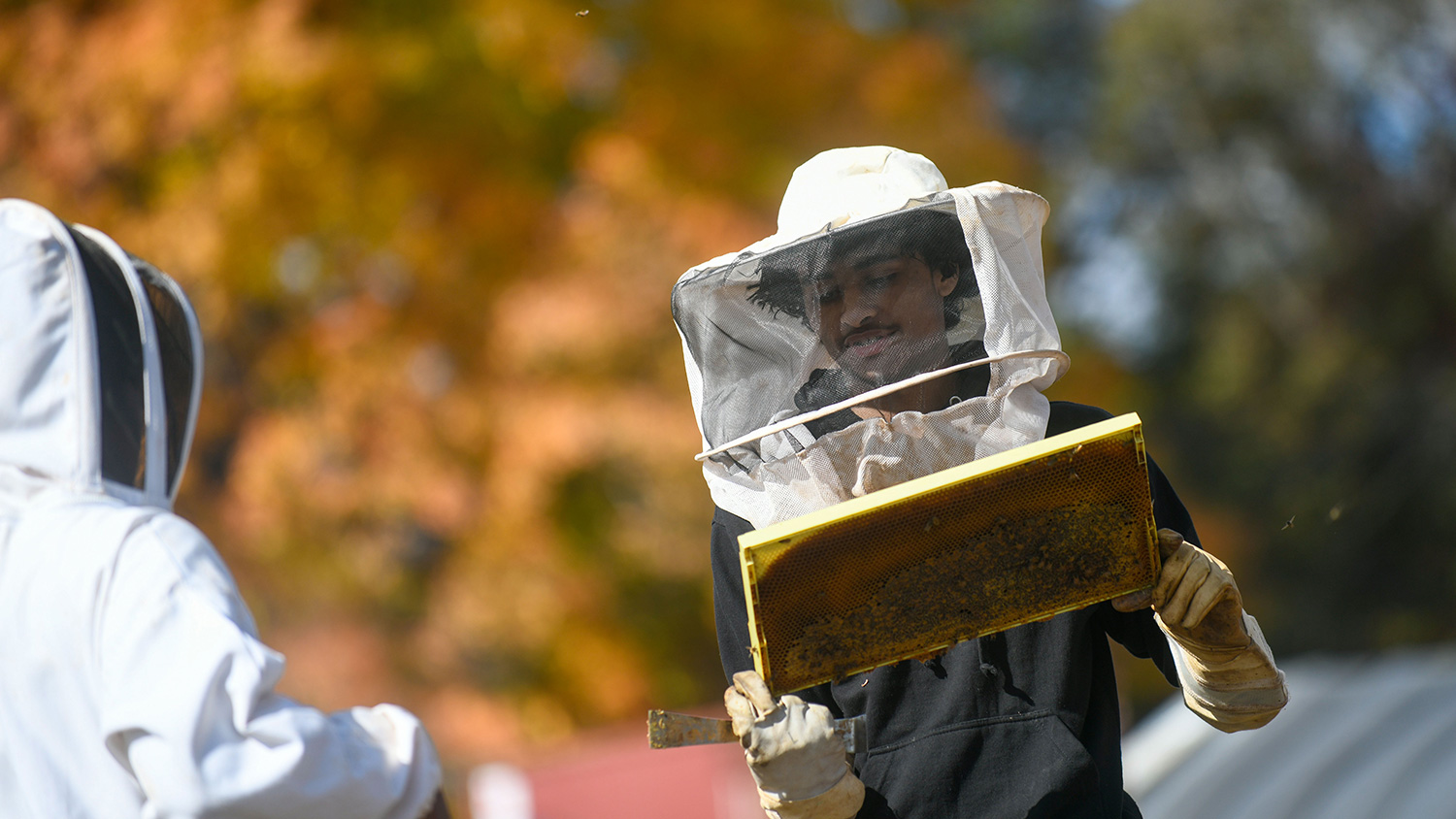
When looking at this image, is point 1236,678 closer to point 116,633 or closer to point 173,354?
point 116,633

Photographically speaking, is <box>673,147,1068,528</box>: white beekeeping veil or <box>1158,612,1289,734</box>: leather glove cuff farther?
<box>673,147,1068,528</box>: white beekeeping veil

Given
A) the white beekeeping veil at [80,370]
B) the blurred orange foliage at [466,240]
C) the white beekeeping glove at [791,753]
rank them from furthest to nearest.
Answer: the blurred orange foliage at [466,240] → the white beekeeping veil at [80,370] → the white beekeeping glove at [791,753]

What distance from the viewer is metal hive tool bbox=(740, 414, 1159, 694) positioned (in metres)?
1.65

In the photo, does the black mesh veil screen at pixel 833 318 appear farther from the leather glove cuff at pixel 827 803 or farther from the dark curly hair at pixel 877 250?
the leather glove cuff at pixel 827 803

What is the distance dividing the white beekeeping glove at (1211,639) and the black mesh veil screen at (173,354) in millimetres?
2024

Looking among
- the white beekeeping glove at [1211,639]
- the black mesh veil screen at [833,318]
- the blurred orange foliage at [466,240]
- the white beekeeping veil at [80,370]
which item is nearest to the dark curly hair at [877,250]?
the black mesh veil screen at [833,318]

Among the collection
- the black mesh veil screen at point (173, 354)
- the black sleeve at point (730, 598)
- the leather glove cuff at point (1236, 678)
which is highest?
the black mesh veil screen at point (173, 354)

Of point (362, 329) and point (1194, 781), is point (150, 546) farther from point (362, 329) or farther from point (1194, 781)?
point (362, 329)

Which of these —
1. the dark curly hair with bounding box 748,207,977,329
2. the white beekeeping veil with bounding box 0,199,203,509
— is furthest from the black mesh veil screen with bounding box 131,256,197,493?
the dark curly hair with bounding box 748,207,977,329

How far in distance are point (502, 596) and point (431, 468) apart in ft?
2.84

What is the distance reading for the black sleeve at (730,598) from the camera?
1979 millimetres

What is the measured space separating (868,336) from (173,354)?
164 cm

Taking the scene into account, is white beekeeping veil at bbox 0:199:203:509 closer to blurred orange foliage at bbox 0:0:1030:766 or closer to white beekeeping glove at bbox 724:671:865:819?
white beekeeping glove at bbox 724:671:865:819

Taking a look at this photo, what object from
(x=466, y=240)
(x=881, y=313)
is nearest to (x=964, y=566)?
(x=881, y=313)
